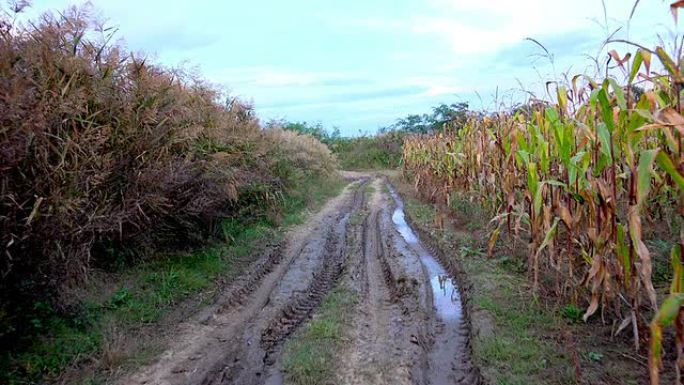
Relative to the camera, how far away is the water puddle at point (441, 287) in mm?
5340

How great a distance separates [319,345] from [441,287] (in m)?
2.38

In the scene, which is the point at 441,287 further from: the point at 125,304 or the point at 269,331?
the point at 125,304

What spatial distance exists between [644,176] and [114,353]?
445 centimetres

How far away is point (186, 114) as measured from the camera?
→ 679cm

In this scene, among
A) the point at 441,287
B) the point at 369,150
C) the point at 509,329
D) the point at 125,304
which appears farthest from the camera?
the point at 369,150

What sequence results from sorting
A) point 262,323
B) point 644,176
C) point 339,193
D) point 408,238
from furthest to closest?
point 339,193 < point 408,238 < point 262,323 < point 644,176

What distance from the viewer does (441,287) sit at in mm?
6297

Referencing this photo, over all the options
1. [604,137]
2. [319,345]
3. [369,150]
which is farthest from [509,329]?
[369,150]

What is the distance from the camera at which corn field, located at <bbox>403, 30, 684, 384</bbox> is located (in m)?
2.79

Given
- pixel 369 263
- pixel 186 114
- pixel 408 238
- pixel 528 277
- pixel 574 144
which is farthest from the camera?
pixel 408 238

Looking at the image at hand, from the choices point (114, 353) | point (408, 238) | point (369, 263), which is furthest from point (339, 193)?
point (114, 353)

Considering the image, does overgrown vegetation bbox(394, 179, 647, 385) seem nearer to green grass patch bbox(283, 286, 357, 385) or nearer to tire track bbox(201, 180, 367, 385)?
green grass patch bbox(283, 286, 357, 385)

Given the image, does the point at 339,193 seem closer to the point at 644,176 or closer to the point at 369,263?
the point at 369,263

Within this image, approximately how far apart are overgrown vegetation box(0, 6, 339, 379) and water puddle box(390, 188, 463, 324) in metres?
3.12
